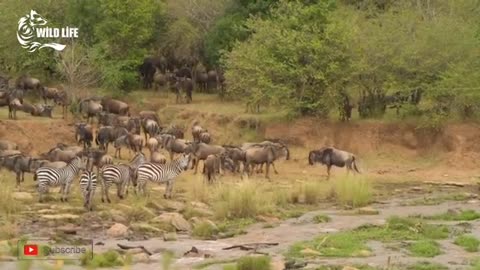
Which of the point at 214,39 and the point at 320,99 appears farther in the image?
the point at 214,39

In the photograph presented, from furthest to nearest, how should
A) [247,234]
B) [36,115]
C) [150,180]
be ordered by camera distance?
[36,115]
[150,180]
[247,234]

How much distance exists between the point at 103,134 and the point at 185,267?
19.3m

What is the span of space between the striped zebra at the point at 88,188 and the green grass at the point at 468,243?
9833 mm

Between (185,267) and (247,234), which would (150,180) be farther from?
(185,267)

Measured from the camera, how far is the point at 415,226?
76.2 ft

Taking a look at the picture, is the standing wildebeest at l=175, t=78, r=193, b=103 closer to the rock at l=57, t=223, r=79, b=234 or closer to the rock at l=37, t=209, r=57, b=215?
the rock at l=37, t=209, r=57, b=215

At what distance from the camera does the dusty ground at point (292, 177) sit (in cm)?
2098

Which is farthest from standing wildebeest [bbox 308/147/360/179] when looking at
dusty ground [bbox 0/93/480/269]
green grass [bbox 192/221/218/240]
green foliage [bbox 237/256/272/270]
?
green foliage [bbox 237/256/272/270]

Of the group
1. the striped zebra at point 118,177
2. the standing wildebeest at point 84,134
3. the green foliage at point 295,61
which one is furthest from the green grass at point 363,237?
the standing wildebeest at point 84,134

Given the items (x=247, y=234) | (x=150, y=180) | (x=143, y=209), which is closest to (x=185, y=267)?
(x=247, y=234)

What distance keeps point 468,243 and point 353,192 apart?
7024 mm

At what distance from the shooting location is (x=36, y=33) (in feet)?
152

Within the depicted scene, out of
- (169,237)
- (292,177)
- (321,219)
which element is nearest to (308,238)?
(321,219)

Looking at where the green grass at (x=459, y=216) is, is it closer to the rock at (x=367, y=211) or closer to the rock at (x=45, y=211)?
the rock at (x=367, y=211)
